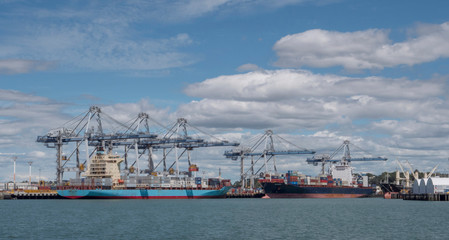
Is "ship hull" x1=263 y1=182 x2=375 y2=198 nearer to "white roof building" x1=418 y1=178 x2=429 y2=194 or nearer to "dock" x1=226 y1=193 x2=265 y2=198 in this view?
"dock" x1=226 y1=193 x2=265 y2=198

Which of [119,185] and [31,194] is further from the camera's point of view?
[31,194]

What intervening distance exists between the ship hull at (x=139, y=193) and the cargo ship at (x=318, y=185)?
15808 mm

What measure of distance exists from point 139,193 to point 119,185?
4736 millimetres

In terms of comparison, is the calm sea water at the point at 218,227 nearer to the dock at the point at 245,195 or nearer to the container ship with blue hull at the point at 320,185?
the container ship with blue hull at the point at 320,185

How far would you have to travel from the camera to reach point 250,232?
50.5 meters

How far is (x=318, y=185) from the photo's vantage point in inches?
6093

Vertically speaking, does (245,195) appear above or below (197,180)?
below

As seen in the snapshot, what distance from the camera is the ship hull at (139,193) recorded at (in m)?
119

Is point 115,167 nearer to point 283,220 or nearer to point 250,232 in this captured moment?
point 283,220

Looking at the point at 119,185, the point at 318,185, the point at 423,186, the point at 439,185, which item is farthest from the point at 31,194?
the point at 439,185

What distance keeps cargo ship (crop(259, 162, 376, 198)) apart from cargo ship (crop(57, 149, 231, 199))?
1743 centimetres

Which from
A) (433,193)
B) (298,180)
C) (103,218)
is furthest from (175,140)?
(103,218)

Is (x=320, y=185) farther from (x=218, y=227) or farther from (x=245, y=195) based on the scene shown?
(x=218, y=227)

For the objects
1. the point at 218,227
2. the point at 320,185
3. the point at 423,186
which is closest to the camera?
the point at 218,227
